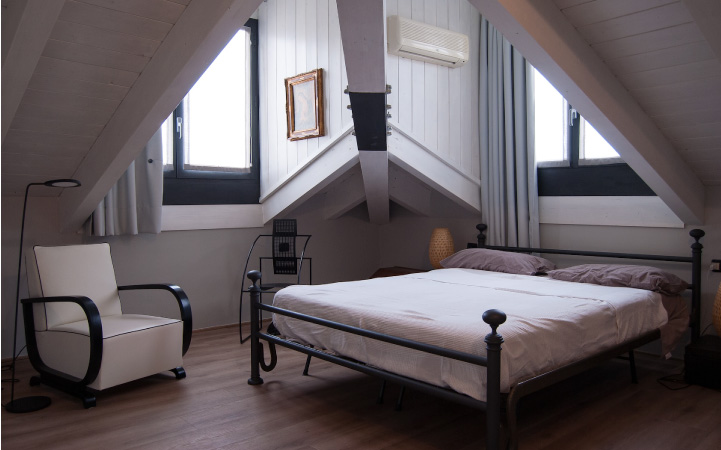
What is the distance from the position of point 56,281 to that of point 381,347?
78.7 inches

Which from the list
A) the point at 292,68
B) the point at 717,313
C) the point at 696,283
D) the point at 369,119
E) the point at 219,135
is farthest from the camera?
the point at 219,135

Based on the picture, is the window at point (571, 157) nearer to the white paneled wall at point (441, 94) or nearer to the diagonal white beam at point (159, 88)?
the white paneled wall at point (441, 94)

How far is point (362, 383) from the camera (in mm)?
3291

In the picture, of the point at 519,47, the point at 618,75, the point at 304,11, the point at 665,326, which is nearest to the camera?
the point at 519,47

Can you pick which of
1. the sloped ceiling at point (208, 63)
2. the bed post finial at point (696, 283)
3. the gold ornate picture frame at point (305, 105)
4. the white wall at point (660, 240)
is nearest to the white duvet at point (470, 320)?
the bed post finial at point (696, 283)

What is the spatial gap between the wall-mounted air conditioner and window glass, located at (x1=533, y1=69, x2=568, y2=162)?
0.61 metres

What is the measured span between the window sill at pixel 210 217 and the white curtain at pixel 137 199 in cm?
26

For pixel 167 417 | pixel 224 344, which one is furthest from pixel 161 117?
pixel 224 344

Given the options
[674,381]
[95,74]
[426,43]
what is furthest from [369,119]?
[674,381]

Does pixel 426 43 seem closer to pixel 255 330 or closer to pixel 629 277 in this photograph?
pixel 629 277

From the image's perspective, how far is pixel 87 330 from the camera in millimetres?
3100

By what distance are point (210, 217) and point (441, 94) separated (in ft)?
6.75

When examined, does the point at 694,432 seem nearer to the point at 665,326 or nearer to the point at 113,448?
the point at 665,326

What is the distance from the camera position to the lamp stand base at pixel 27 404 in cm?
289
